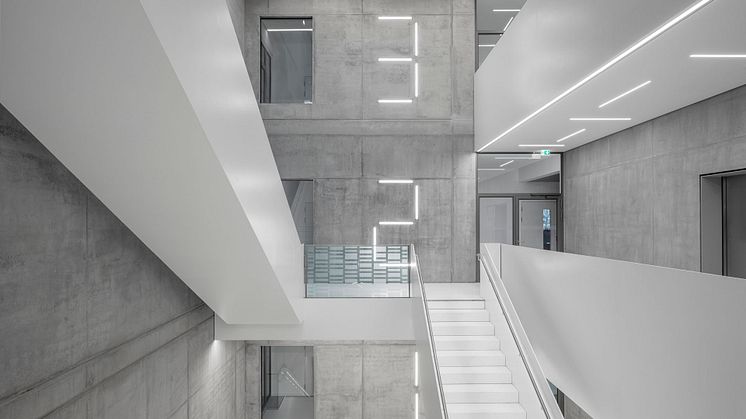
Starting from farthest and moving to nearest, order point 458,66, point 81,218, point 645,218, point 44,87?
point 458,66 < point 645,218 < point 81,218 < point 44,87

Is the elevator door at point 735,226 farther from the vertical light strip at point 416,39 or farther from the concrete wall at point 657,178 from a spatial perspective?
the vertical light strip at point 416,39

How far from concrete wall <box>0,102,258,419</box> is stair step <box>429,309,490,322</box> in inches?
179

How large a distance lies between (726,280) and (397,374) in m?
9.32

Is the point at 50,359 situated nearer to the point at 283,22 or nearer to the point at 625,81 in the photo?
the point at 625,81

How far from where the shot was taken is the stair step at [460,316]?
799 cm

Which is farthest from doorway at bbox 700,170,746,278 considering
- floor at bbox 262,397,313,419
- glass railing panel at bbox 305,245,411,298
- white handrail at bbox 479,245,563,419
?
floor at bbox 262,397,313,419

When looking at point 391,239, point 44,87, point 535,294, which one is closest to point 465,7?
point 391,239

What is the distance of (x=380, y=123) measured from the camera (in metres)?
11.5

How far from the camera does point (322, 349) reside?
37.7ft

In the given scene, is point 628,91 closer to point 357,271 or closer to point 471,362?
point 471,362

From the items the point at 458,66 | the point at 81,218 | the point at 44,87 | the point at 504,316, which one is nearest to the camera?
the point at 44,87

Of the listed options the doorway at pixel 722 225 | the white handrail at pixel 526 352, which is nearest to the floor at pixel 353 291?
the white handrail at pixel 526 352

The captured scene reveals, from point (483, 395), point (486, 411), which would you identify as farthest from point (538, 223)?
point (486, 411)

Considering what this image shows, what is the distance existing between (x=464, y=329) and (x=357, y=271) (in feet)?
8.04
